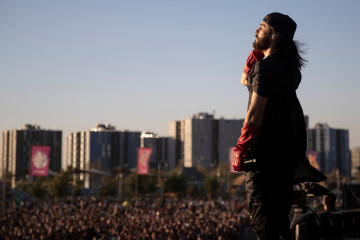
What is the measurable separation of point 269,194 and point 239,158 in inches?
10.6

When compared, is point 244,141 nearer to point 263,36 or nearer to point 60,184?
point 263,36

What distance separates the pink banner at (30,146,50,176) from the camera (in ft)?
174

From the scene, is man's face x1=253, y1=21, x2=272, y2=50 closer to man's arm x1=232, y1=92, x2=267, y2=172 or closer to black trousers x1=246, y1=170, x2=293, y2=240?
man's arm x1=232, y1=92, x2=267, y2=172

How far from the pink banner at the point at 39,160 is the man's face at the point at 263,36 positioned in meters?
50.9

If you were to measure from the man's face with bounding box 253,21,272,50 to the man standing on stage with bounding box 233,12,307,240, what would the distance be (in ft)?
0.10

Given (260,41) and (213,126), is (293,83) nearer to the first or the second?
(260,41)

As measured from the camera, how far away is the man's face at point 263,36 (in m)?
3.51

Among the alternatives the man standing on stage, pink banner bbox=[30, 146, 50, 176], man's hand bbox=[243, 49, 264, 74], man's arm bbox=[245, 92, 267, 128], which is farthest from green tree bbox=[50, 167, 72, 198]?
man's arm bbox=[245, 92, 267, 128]

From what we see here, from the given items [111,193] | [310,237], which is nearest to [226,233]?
[310,237]

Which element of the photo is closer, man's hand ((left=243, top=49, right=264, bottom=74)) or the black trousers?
the black trousers

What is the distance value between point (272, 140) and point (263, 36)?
65 centimetres

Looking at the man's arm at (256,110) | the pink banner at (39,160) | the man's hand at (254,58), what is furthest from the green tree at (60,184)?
the man's arm at (256,110)

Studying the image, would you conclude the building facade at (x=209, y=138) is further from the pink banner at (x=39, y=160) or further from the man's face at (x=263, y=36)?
the man's face at (x=263, y=36)

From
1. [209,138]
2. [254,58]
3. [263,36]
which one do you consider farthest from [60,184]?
[209,138]
